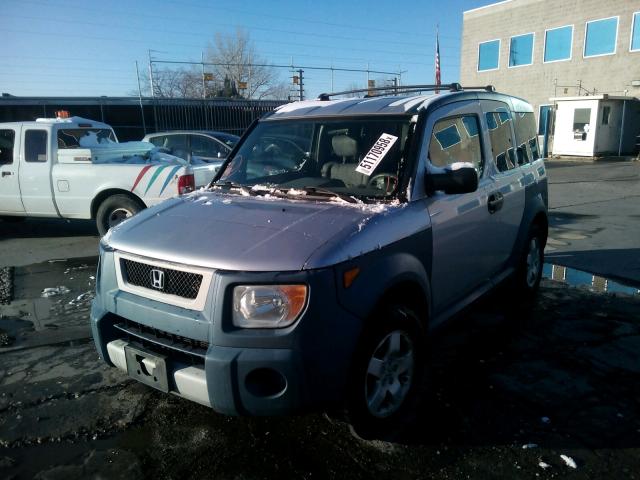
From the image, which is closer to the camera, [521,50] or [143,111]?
[143,111]

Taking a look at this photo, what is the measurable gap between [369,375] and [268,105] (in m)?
20.2

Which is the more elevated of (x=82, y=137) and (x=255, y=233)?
(x=82, y=137)

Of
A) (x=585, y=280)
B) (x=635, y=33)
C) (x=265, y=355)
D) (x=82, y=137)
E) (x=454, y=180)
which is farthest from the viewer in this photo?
(x=635, y=33)

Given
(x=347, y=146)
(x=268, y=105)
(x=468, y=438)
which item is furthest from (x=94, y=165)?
(x=268, y=105)

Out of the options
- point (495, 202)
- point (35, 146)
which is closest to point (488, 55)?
point (35, 146)

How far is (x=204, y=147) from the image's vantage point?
1137cm

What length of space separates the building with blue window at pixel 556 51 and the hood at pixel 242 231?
951 inches

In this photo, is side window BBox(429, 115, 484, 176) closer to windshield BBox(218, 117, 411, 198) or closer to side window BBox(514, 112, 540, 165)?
windshield BBox(218, 117, 411, 198)

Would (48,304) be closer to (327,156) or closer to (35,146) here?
(327,156)

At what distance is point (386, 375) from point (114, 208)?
19.9 feet

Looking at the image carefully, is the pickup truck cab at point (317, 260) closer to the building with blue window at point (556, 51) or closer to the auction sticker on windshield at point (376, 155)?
the auction sticker on windshield at point (376, 155)

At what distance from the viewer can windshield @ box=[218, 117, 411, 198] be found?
3.29 metres

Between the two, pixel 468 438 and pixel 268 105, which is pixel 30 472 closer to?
pixel 468 438

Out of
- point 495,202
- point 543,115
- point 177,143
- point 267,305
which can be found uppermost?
point 543,115
